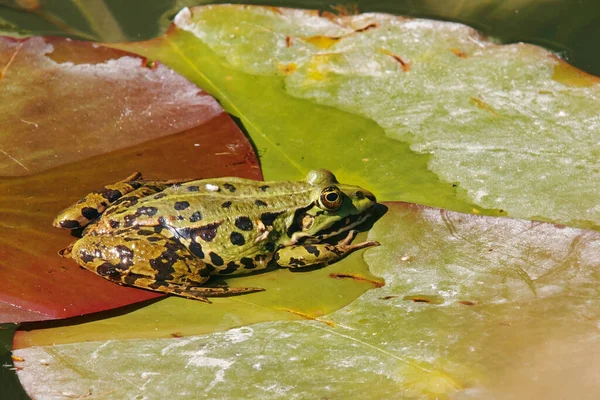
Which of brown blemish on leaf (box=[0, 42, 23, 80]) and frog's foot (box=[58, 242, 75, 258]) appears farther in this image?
brown blemish on leaf (box=[0, 42, 23, 80])

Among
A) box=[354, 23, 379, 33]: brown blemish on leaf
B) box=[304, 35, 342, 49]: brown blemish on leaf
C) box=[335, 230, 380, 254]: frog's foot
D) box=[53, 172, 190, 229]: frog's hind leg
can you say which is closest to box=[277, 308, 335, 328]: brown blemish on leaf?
box=[335, 230, 380, 254]: frog's foot

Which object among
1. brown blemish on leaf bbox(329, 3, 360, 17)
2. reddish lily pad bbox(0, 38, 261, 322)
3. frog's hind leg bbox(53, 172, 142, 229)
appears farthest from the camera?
brown blemish on leaf bbox(329, 3, 360, 17)

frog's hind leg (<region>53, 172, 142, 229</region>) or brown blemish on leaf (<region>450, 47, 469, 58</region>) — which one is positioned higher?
brown blemish on leaf (<region>450, 47, 469, 58</region>)

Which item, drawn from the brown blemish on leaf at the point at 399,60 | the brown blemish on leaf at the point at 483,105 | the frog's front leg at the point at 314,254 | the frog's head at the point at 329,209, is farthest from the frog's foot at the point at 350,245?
the brown blemish on leaf at the point at 399,60

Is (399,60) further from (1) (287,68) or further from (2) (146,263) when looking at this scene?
(2) (146,263)

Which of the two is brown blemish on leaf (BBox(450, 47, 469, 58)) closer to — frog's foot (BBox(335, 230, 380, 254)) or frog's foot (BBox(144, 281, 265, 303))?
frog's foot (BBox(335, 230, 380, 254))

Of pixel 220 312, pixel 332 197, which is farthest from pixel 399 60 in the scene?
pixel 220 312

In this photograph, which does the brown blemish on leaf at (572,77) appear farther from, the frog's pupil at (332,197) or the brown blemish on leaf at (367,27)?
the frog's pupil at (332,197)
